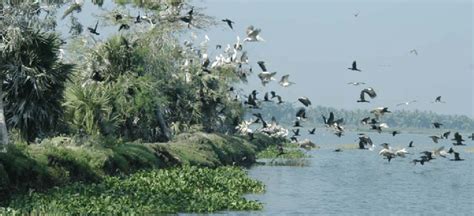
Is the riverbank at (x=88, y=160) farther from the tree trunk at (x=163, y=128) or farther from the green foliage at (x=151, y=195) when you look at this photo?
the tree trunk at (x=163, y=128)

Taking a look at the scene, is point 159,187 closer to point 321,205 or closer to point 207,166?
point 321,205

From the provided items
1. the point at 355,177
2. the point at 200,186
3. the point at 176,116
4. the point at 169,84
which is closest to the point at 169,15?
the point at 169,84

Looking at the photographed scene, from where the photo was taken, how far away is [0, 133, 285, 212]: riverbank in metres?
34.9

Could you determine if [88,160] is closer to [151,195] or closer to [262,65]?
[151,195]

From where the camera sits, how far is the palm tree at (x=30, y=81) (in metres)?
47.4

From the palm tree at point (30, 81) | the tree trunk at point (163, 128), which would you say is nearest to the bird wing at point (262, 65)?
the palm tree at point (30, 81)

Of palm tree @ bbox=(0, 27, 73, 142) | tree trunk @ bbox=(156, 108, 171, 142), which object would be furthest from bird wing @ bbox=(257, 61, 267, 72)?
tree trunk @ bbox=(156, 108, 171, 142)

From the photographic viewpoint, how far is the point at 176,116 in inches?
3167

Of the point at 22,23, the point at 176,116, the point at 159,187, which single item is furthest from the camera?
the point at 176,116

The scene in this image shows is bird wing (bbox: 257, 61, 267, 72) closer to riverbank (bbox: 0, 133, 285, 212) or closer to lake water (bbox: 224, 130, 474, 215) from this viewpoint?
lake water (bbox: 224, 130, 474, 215)

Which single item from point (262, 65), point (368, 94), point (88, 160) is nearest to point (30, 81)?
point (88, 160)

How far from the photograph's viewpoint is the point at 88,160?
42.8 metres

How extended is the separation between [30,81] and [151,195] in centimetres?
1238

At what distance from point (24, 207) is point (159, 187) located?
11280mm
